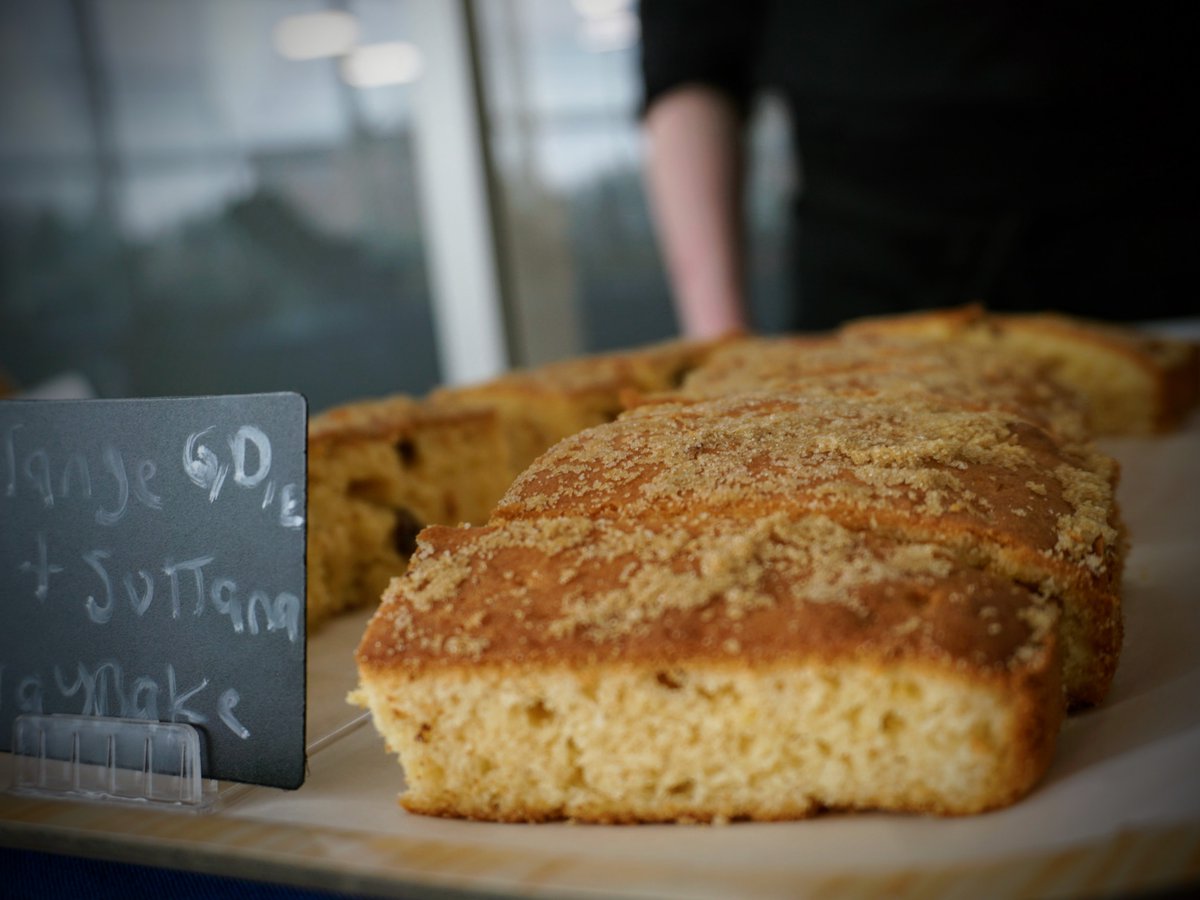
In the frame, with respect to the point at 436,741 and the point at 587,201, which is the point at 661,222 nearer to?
the point at 587,201

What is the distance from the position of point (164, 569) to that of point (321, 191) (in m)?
4.36

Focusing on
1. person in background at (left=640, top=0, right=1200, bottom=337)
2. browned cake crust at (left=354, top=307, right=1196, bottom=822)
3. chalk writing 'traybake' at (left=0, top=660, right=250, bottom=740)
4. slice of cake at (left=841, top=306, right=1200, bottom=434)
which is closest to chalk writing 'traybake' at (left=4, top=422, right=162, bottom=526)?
chalk writing 'traybake' at (left=0, top=660, right=250, bottom=740)

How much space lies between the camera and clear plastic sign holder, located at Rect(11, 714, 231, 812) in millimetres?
1012

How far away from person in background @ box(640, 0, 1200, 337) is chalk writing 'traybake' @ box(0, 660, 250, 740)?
2.29 m

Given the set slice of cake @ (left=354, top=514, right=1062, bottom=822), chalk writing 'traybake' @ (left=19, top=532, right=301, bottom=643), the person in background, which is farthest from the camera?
the person in background

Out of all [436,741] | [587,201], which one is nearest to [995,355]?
[436,741]

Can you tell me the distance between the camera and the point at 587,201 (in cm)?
532

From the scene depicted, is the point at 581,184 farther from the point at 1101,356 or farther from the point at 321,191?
the point at 1101,356

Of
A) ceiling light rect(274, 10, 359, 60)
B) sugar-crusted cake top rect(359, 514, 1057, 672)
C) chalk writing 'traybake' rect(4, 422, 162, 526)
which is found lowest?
sugar-crusted cake top rect(359, 514, 1057, 672)

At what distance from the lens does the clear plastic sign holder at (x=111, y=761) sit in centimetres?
101

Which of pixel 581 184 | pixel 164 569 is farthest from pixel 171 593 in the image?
pixel 581 184

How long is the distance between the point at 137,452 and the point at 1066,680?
2.98ft

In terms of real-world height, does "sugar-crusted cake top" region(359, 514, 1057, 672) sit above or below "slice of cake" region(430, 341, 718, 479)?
above

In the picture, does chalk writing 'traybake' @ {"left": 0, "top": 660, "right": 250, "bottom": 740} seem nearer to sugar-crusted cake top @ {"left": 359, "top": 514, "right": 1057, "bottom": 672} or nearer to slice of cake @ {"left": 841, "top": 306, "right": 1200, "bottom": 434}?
sugar-crusted cake top @ {"left": 359, "top": 514, "right": 1057, "bottom": 672}
